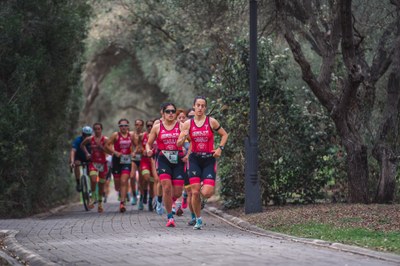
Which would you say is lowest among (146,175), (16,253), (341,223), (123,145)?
(16,253)

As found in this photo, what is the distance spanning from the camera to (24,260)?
456 inches

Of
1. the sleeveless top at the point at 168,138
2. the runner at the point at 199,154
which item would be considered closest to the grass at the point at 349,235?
the runner at the point at 199,154

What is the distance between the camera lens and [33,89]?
20.6 m

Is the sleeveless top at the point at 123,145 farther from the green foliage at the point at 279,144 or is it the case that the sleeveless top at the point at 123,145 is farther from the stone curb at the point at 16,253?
the stone curb at the point at 16,253

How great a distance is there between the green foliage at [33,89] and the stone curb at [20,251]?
4.45 m

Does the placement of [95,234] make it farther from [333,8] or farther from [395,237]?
[333,8]

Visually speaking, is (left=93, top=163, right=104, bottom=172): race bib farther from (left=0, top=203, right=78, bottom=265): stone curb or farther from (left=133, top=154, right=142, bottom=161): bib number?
(left=0, top=203, right=78, bottom=265): stone curb

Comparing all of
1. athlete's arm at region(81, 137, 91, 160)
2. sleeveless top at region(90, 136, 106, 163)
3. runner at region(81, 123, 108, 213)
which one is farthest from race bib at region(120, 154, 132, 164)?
athlete's arm at region(81, 137, 91, 160)

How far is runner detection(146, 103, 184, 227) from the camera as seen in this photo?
52.9ft

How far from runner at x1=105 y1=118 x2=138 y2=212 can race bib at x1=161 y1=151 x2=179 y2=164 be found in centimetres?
493

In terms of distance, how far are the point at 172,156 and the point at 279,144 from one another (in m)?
4.62

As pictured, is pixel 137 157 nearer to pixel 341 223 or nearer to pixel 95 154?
pixel 95 154

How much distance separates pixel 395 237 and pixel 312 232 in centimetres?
152

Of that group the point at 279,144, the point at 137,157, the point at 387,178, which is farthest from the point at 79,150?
the point at 387,178
